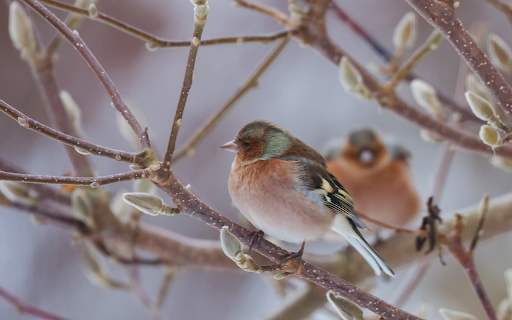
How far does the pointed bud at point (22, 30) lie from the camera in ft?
2.43

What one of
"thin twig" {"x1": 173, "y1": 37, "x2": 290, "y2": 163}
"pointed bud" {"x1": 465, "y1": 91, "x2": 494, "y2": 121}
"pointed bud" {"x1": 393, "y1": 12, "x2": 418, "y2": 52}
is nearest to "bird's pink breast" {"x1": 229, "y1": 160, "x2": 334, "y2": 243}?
"thin twig" {"x1": 173, "y1": 37, "x2": 290, "y2": 163}

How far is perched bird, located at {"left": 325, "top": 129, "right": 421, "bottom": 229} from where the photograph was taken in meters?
1.24

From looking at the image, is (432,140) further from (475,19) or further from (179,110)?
(475,19)

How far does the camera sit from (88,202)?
84 cm

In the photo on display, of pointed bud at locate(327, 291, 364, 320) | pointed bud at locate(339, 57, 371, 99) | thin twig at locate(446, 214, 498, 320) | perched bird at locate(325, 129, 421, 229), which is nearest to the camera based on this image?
pointed bud at locate(327, 291, 364, 320)

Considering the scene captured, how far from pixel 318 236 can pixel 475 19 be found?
137 cm

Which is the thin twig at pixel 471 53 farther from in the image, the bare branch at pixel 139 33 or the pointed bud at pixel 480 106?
the bare branch at pixel 139 33

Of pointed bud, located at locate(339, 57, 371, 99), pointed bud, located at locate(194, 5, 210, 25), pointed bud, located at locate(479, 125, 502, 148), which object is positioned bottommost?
pointed bud, located at locate(479, 125, 502, 148)

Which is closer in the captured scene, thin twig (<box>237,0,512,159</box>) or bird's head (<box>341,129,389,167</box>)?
thin twig (<box>237,0,512,159</box>)

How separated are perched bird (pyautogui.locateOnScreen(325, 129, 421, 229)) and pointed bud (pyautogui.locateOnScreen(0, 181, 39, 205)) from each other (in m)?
0.74

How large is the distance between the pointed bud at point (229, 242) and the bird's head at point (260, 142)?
20 cm

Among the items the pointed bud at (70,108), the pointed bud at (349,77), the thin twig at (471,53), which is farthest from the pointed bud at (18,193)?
the thin twig at (471,53)

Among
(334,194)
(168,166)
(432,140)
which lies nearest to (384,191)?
(432,140)

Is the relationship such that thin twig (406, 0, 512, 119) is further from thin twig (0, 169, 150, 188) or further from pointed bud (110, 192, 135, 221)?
pointed bud (110, 192, 135, 221)
